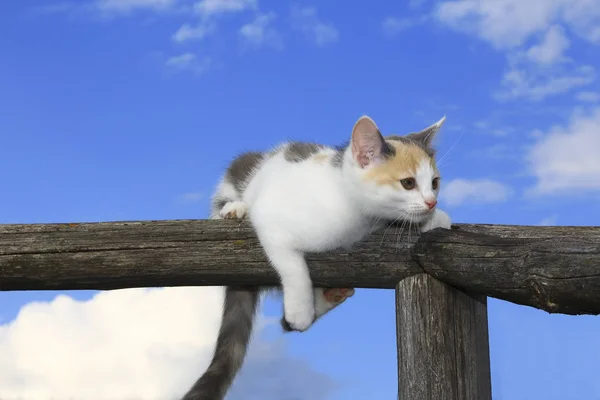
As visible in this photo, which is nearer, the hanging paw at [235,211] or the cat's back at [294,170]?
the cat's back at [294,170]

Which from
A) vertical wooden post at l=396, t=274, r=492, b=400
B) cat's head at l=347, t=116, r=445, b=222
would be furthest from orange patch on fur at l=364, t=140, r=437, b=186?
vertical wooden post at l=396, t=274, r=492, b=400

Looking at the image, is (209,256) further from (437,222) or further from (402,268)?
(437,222)

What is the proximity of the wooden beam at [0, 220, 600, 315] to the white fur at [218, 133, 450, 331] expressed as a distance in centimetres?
9

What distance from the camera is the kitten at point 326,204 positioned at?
291cm

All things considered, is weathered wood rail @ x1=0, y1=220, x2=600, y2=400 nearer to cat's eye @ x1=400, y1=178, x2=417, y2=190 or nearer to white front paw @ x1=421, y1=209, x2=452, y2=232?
white front paw @ x1=421, y1=209, x2=452, y2=232

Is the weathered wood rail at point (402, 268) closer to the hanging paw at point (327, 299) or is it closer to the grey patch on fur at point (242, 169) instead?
the hanging paw at point (327, 299)

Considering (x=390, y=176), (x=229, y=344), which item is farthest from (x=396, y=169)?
(x=229, y=344)

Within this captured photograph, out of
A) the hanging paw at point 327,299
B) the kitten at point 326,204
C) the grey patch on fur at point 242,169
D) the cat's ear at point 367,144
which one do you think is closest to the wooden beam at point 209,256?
the kitten at point 326,204

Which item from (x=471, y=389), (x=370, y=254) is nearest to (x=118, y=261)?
(x=370, y=254)

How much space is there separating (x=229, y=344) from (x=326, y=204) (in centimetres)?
101

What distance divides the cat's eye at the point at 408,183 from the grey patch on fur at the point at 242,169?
1.13 metres

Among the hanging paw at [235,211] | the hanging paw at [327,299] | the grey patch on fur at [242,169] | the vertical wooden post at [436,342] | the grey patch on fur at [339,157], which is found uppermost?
the grey patch on fur at [242,169]

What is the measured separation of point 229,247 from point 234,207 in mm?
366

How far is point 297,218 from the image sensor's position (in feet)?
10.2
